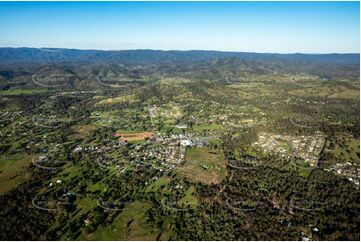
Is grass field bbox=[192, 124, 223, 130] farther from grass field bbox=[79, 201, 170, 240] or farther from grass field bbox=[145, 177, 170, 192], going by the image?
grass field bbox=[79, 201, 170, 240]

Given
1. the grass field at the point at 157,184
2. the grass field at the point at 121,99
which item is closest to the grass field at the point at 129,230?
the grass field at the point at 157,184

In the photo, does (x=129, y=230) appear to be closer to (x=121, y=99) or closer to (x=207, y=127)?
(x=207, y=127)

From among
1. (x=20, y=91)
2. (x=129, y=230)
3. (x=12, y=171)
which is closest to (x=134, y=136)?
(x=12, y=171)

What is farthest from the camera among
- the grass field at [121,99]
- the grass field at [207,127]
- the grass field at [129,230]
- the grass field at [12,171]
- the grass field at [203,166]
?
the grass field at [121,99]

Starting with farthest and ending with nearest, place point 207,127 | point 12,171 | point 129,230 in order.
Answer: point 207,127
point 12,171
point 129,230

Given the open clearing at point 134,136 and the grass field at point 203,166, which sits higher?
the grass field at point 203,166

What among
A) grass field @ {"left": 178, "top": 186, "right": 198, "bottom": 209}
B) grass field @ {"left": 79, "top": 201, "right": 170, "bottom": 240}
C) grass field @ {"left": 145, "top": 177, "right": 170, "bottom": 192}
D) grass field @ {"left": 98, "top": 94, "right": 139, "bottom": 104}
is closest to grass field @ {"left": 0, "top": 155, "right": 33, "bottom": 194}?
grass field @ {"left": 79, "top": 201, "right": 170, "bottom": 240}

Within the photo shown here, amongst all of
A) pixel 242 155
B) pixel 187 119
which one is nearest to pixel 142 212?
pixel 242 155

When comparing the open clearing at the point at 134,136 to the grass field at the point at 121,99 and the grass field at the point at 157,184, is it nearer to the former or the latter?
the grass field at the point at 157,184
